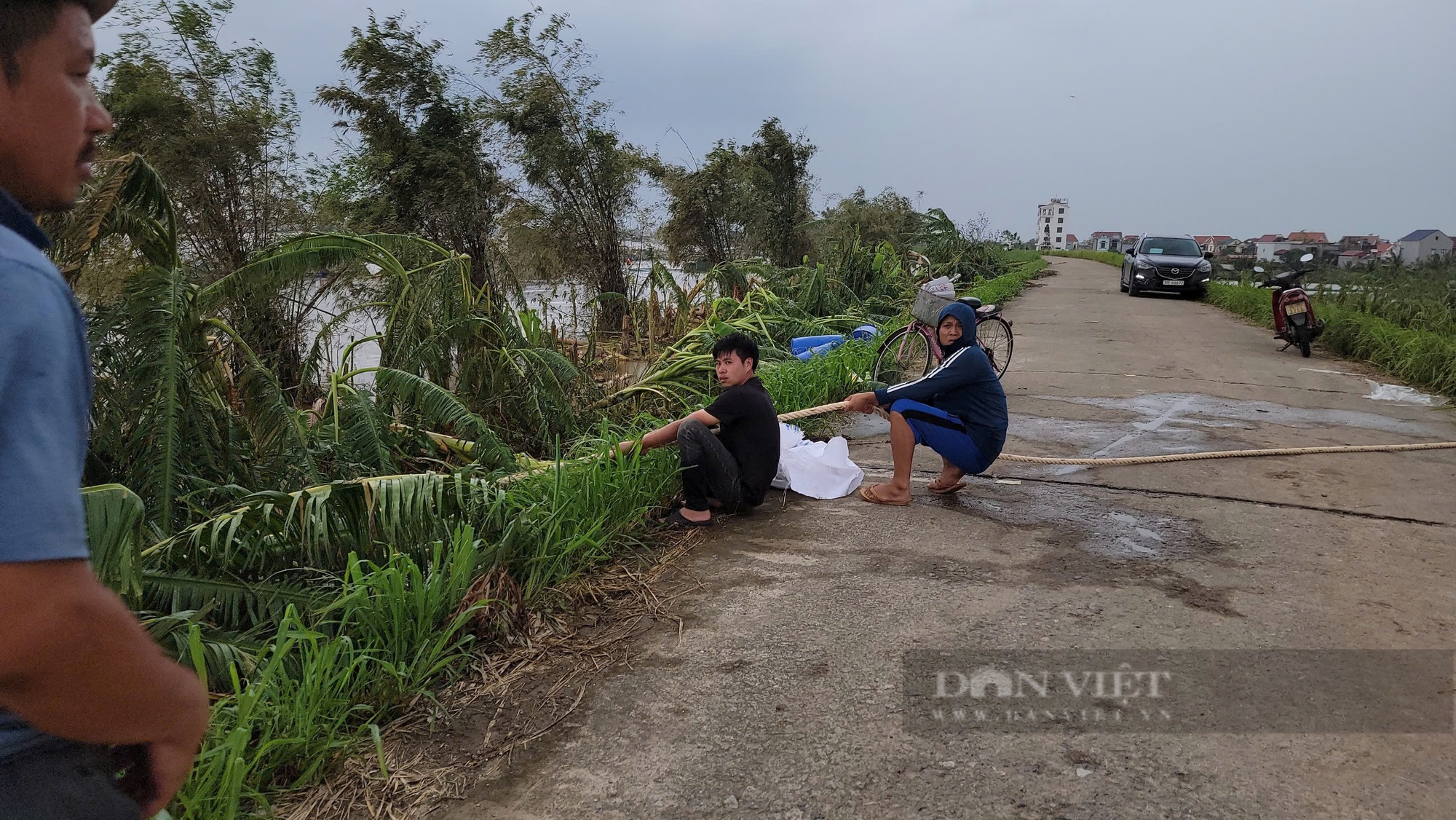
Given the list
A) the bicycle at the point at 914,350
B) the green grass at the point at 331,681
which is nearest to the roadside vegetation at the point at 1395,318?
the bicycle at the point at 914,350

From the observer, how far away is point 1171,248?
21.0 meters

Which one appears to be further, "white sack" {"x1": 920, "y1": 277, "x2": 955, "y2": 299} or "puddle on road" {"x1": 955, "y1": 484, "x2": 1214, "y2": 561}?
"white sack" {"x1": 920, "y1": 277, "x2": 955, "y2": 299}

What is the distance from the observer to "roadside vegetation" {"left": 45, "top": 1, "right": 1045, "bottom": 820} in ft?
9.07

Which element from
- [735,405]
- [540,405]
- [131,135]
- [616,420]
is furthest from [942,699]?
[131,135]

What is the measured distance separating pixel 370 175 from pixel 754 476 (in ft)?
30.6

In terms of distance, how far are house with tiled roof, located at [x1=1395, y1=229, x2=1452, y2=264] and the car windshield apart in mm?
5058

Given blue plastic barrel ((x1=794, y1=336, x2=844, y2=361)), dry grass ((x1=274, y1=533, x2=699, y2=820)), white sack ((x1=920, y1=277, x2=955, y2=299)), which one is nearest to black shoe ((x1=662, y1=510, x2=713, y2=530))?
dry grass ((x1=274, y1=533, x2=699, y2=820))

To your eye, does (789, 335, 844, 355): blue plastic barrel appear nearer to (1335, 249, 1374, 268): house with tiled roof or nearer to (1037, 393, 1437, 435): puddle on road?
(1037, 393, 1437, 435): puddle on road

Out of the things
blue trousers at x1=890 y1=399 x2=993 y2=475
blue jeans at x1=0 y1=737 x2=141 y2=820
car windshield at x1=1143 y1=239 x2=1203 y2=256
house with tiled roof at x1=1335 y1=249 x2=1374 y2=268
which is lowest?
blue trousers at x1=890 y1=399 x2=993 y2=475

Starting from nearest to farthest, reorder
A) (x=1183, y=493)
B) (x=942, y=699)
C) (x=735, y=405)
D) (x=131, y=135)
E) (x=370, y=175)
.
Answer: (x=942, y=699) → (x=735, y=405) → (x=1183, y=493) → (x=131, y=135) → (x=370, y=175)

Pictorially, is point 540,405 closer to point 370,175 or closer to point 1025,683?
point 1025,683

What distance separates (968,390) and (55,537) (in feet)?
15.7

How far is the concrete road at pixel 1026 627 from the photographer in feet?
7.93

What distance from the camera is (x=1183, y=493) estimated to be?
17.4ft
